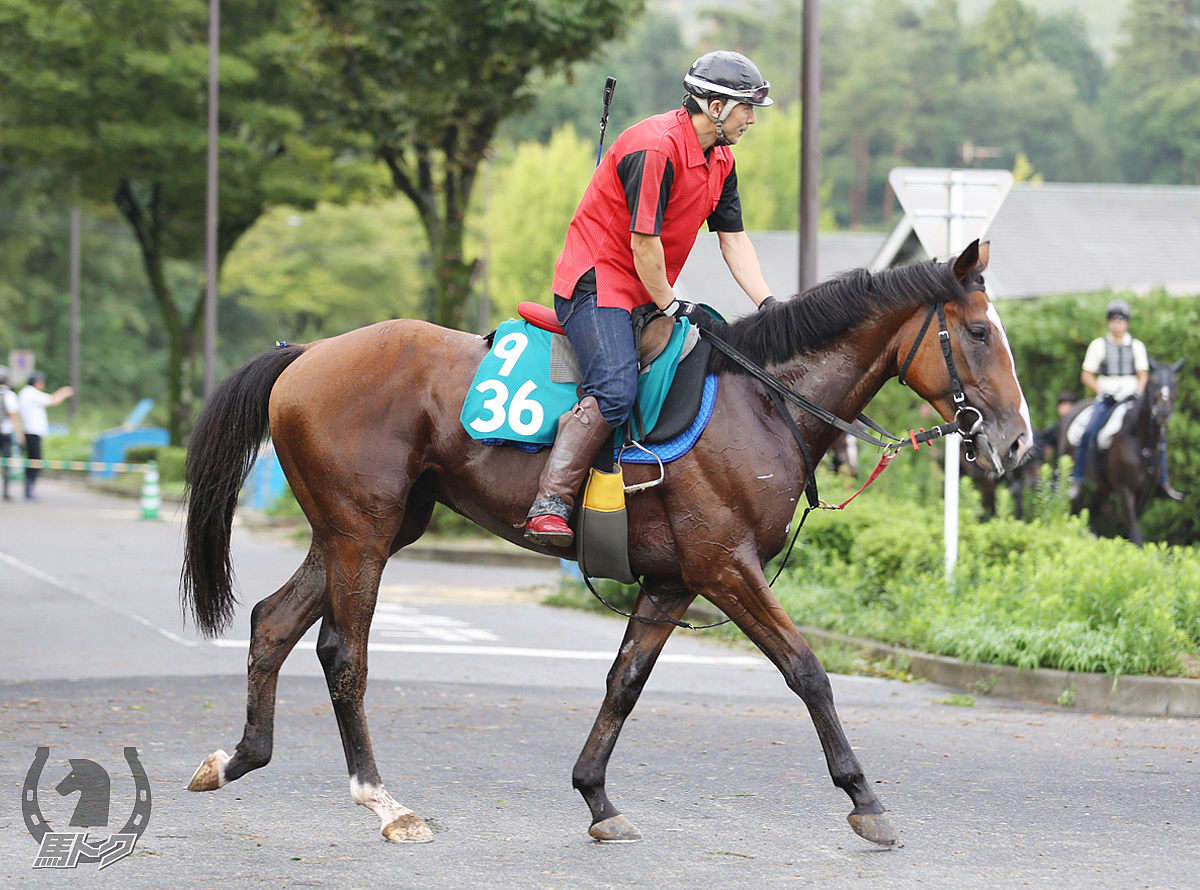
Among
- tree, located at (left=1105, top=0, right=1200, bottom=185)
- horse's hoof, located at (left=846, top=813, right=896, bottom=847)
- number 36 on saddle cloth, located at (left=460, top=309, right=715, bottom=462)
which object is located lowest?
horse's hoof, located at (left=846, top=813, right=896, bottom=847)

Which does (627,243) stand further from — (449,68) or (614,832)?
(449,68)

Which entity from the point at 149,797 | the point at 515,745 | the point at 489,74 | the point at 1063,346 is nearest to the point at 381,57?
the point at 489,74

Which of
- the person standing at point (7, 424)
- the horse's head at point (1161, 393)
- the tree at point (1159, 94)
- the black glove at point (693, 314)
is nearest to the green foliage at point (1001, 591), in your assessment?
the horse's head at point (1161, 393)

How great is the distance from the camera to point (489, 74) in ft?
63.9

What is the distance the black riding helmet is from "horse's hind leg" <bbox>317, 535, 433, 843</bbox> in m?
2.18

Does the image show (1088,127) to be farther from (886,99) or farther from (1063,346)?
(1063,346)

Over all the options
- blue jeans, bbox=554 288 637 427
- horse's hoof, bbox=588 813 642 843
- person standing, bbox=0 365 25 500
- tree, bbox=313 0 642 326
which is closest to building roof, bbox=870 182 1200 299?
tree, bbox=313 0 642 326

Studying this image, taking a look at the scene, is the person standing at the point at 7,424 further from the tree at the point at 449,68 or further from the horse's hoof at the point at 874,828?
the horse's hoof at the point at 874,828

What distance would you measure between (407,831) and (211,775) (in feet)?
3.50

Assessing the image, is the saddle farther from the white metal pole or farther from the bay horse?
the white metal pole

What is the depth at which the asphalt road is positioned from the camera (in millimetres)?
4805

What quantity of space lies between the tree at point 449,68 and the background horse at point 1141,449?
8.94 m

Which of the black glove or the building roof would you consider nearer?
the black glove

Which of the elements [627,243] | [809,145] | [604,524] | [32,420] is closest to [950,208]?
[809,145]
